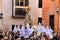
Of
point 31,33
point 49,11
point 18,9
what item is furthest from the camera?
point 18,9

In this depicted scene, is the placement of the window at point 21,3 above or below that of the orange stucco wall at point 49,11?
above

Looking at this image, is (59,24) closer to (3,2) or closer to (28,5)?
(28,5)

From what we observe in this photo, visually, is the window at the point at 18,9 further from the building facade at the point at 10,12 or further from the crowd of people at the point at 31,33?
the crowd of people at the point at 31,33

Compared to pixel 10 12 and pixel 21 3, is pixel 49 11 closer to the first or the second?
pixel 21 3

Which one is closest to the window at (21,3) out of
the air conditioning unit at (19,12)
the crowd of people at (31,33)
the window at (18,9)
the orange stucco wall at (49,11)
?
the window at (18,9)

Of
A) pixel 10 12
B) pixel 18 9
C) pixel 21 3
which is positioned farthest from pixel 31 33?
pixel 21 3

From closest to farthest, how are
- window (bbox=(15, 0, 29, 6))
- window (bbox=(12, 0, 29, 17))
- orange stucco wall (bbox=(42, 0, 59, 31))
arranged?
1. orange stucco wall (bbox=(42, 0, 59, 31))
2. window (bbox=(12, 0, 29, 17))
3. window (bbox=(15, 0, 29, 6))

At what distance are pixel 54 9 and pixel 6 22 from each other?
8.89 ft

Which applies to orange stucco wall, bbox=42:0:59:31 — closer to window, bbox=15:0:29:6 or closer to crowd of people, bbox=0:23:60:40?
window, bbox=15:0:29:6

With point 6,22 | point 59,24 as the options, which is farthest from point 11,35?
point 6,22

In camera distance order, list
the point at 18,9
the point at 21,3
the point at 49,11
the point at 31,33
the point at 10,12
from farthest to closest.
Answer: the point at 21,3
the point at 10,12
the point at 18,9
the point at 49,11
the point at 31,33

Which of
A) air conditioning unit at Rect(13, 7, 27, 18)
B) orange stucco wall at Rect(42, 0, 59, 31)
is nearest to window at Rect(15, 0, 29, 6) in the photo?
air conditioning unit at Rect(13, 7, 27, 18)

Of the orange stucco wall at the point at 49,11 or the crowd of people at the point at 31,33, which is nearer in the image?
the crowd of people at the point at 31,33

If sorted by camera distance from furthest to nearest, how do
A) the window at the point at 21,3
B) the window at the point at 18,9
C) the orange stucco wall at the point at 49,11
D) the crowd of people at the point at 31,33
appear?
the window at the point at 21,3
the window at the point at 18,9
the orange stucco wall at the point at 49,11
the crowd of people at the point at 31,33
